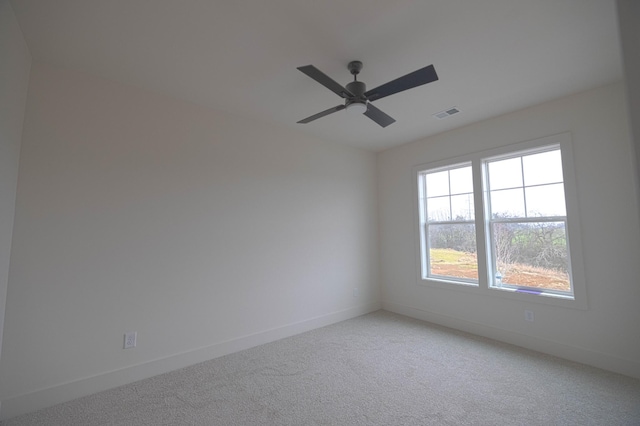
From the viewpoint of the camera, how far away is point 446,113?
3357 millimetres

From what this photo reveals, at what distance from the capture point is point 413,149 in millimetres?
4402

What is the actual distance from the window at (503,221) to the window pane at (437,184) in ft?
0.05

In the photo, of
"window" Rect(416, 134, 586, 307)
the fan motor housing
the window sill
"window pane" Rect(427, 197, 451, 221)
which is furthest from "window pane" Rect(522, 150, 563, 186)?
the fan motor housing

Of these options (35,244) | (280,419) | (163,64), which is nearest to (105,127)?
(163,64)

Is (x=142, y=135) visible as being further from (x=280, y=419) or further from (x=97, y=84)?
(x=280, y=419)

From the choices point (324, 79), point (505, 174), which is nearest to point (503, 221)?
point (505, 174)

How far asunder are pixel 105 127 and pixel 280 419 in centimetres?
287

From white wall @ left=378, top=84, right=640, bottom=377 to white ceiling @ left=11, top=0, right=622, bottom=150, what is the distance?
322 mm

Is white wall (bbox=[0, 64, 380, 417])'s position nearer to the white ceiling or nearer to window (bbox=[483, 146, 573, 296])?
the white ceiling

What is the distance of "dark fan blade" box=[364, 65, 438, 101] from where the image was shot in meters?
1.89

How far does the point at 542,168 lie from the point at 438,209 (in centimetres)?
136

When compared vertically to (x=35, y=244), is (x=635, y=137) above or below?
above

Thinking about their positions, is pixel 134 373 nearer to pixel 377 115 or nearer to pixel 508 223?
pixel 377 115

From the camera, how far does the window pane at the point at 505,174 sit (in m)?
3.39
